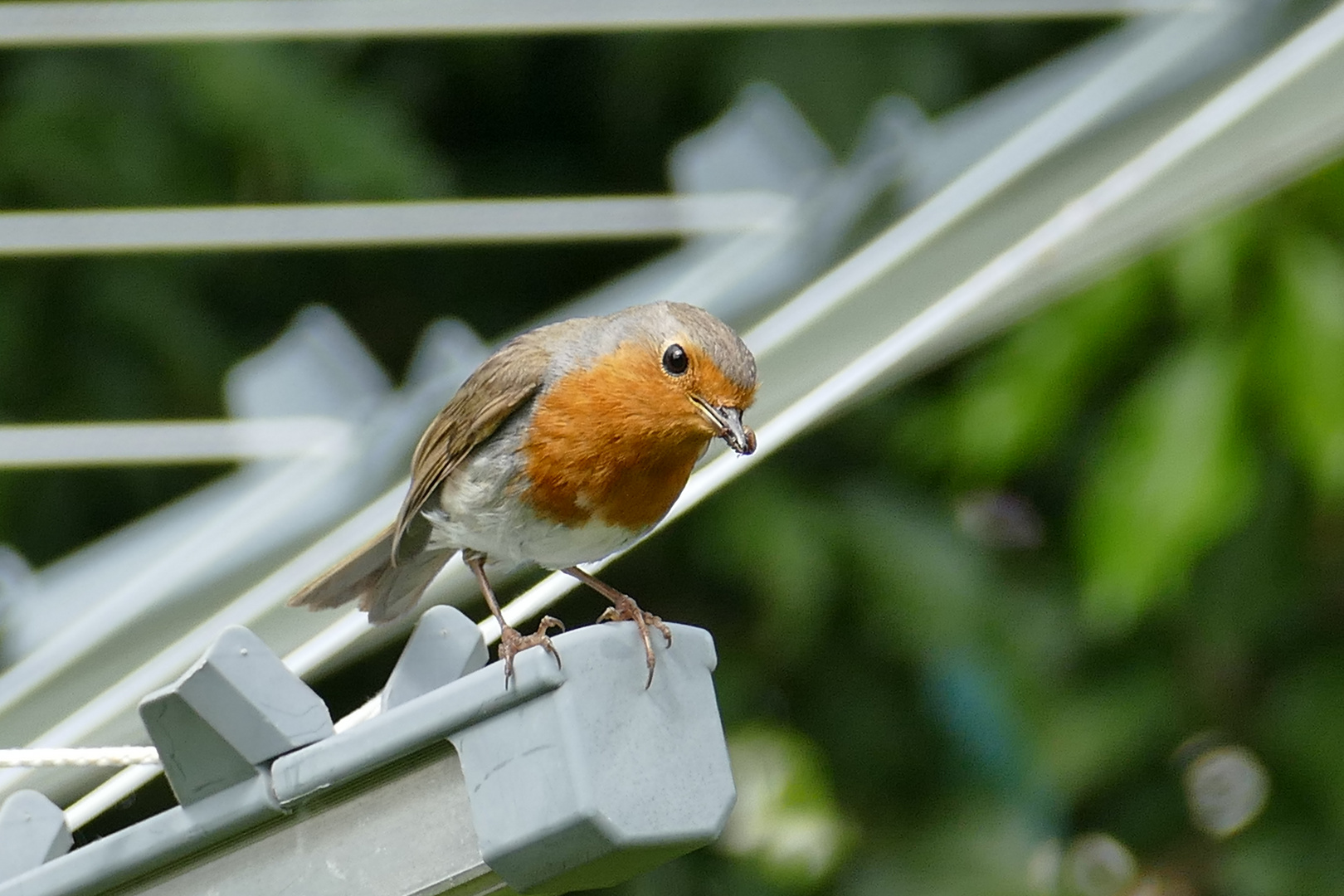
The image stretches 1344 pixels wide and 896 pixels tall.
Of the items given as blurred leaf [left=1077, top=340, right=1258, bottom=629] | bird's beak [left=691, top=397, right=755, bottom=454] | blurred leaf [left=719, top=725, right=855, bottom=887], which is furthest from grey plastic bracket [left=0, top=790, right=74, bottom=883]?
blurred leaf [left=719, top=725, right=855, bottom=887]

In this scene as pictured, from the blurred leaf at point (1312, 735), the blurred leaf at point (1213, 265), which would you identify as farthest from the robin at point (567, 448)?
the blurred leaf at point (1312, 735)

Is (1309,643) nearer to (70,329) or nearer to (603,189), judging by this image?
(603,189)

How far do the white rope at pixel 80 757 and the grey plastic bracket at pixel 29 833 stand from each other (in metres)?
0.06

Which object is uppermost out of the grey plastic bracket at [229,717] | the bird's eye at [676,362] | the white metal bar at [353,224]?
the white metal bar at [353,224]

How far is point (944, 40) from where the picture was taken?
162 inches

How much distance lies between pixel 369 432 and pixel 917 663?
63.5 inches

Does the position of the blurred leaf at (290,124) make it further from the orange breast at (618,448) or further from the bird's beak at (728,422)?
the bird's beak at (728,422)

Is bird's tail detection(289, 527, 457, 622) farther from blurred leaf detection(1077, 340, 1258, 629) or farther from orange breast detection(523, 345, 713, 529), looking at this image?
blurred leaf detection(1077, 340, 1258, 629)

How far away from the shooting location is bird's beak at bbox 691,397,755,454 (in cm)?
214

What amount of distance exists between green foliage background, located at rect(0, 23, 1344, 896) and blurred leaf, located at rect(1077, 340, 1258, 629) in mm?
157

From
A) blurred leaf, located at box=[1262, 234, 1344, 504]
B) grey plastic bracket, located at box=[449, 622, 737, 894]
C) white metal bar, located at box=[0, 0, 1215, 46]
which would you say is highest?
white metal bar, located at box=[0, 0, 1215, 46]

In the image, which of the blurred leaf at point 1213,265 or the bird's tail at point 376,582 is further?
the blurred leaf at point 1213,265

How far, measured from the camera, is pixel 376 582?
2.50 metres

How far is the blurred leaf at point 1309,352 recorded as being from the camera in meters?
2.94
